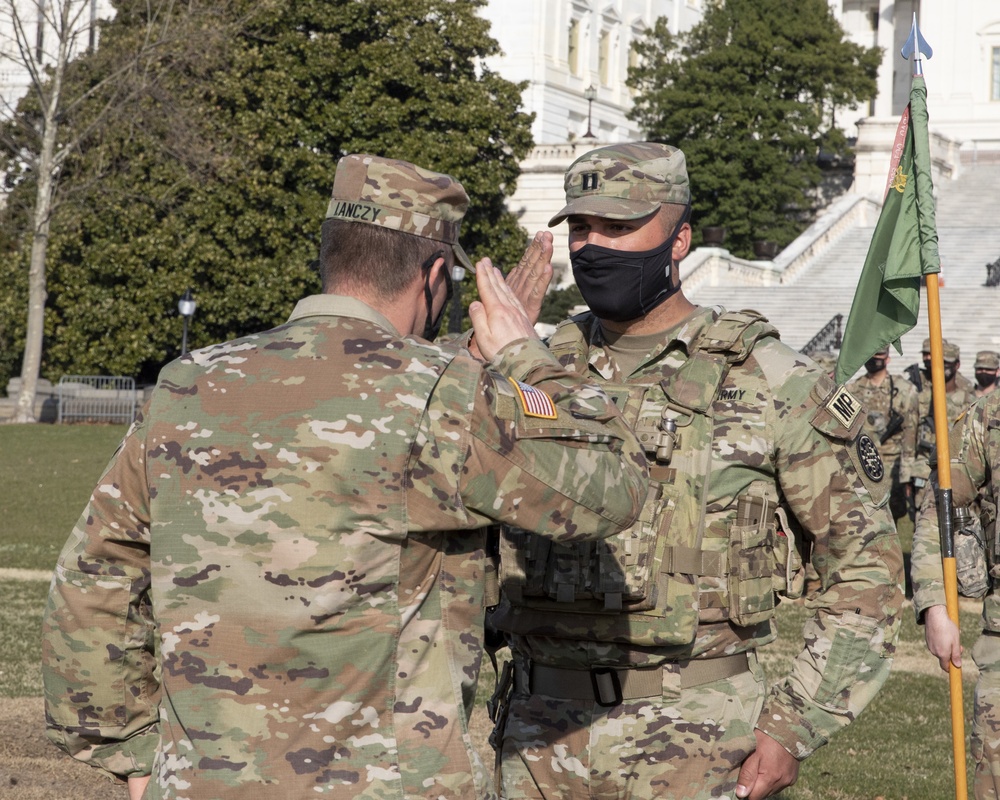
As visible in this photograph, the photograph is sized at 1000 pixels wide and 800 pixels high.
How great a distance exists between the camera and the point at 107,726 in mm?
3498

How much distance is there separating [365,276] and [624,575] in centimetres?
122

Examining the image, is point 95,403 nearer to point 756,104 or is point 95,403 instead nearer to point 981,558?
point 756,104

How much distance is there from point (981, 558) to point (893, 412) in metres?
11.5

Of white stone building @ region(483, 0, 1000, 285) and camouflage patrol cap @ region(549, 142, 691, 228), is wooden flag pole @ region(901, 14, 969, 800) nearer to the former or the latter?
camouflage patrol cap @ region(549, 142, 691, 228)

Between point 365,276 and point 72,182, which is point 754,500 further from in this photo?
point 72,182

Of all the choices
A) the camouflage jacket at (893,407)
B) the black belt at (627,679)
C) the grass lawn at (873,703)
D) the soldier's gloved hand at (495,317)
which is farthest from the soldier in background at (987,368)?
the soldier's gloved hand at (495,317)

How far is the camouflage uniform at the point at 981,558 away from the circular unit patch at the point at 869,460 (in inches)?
47.4

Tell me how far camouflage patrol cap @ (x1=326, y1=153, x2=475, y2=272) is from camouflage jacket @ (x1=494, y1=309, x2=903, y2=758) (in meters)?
1.13

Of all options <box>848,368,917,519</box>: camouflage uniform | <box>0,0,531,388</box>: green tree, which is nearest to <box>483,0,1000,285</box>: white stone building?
<box>0,0,531,388</box>: green tree

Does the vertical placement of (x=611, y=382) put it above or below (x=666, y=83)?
below

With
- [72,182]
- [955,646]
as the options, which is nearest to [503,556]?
[955,646]

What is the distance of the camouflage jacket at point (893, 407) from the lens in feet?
54.0

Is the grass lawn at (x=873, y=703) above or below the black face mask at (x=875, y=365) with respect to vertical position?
below

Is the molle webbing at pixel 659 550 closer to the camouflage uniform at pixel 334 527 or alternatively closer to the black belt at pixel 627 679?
the black belt at pixel 627 679
